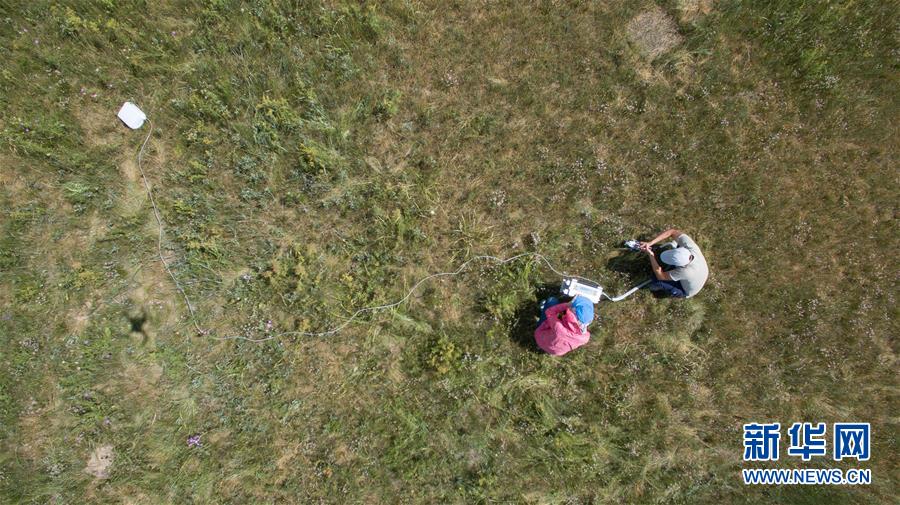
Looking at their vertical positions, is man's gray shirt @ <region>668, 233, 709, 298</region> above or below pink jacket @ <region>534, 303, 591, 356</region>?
above

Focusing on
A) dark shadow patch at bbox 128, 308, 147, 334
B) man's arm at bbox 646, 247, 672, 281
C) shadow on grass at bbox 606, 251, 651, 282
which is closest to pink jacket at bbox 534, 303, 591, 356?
shadow on grass at bbox 606, 251, 651, 282

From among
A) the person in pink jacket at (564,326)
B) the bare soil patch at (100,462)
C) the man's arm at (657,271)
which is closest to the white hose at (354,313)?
the man's arm at (657,271)

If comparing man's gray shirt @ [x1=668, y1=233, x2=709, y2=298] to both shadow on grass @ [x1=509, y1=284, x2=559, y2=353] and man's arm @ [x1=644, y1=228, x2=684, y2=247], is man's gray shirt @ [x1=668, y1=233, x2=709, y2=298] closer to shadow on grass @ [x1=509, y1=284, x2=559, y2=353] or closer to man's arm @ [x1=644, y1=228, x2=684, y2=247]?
man's arm @ [x1=644, y1=228, x2=684, y2=247]

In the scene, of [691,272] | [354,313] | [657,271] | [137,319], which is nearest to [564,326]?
[657,271]

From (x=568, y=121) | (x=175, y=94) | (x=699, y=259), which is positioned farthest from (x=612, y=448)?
(x=175, y=94)

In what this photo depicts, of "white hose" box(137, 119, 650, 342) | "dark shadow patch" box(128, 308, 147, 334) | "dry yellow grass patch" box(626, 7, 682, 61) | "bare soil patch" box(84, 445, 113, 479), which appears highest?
"dry yellow grass patch" box(626, 7, 682, 61)

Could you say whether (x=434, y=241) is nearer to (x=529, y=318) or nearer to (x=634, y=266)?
(x=529, y=318)

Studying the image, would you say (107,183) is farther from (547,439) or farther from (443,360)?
(547,439)
